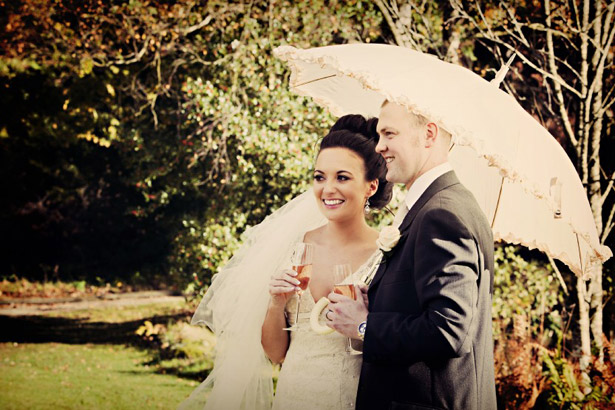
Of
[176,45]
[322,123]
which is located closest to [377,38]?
[322,123]

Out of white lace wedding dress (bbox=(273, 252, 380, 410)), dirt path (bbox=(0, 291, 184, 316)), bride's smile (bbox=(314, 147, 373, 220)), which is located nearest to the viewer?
white lace wedding dress (bbox=(273, 252, 380, 410))

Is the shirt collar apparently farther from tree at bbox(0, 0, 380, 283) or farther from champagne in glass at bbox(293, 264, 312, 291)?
tree at bbox(0, 0, 380, 283)

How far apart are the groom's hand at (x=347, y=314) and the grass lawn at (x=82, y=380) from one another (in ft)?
17.7

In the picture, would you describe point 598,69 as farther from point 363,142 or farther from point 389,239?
point 389,239

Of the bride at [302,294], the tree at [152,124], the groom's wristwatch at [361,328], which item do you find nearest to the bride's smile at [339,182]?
the bride at [302,294]

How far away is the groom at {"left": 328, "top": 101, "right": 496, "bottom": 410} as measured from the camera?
6.57 feet

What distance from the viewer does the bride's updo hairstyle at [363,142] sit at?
3223 millimetres

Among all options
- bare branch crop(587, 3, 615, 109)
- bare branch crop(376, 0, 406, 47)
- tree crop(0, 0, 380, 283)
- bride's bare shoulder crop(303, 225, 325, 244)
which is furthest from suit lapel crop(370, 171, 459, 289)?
tree crop(0, 0, 380, 283)

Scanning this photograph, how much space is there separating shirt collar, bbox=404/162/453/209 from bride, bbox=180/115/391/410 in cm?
60

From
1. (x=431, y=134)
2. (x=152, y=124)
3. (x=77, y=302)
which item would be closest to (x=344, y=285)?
(x=431, y=134)

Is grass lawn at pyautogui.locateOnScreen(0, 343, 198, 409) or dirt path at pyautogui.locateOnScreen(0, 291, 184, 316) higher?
dirt path at pyautogui.locateOnScreen(0, 291, 184, 316)

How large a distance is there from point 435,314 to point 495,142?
0.73 meters

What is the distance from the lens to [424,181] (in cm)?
235

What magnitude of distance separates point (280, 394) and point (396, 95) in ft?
5.94
